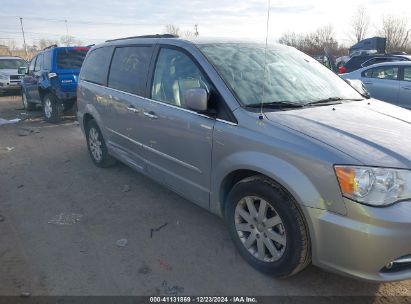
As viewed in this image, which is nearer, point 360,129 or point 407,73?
point 360,129

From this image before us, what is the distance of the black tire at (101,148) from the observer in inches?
211

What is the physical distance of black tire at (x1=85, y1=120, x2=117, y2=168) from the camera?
536cm

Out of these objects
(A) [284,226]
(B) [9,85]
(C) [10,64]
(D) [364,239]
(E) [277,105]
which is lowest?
(B) [9,85]

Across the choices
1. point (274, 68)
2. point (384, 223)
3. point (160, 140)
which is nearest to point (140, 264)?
point (160, 140)

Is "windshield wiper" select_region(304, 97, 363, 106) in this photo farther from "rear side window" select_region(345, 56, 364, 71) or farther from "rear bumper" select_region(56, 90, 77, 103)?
"rear side window" select_region(345, 56, 364, 71)

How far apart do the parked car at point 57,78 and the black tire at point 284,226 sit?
7.48 m

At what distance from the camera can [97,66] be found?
5.35 metres

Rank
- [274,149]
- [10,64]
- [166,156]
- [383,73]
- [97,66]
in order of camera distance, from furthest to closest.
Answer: [10,64], [383,73], [97,66], [166,156], [274,149]

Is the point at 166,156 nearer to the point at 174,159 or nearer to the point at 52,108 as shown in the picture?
the point at 174,159

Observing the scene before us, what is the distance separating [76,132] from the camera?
858 centimetres

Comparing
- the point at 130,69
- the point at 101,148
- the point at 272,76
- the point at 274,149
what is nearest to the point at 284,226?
the point at 274,149

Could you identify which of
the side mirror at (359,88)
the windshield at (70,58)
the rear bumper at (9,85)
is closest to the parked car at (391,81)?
the side mirror at (359,88)

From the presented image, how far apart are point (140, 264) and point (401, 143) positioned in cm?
222

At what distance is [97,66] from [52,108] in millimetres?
4831
